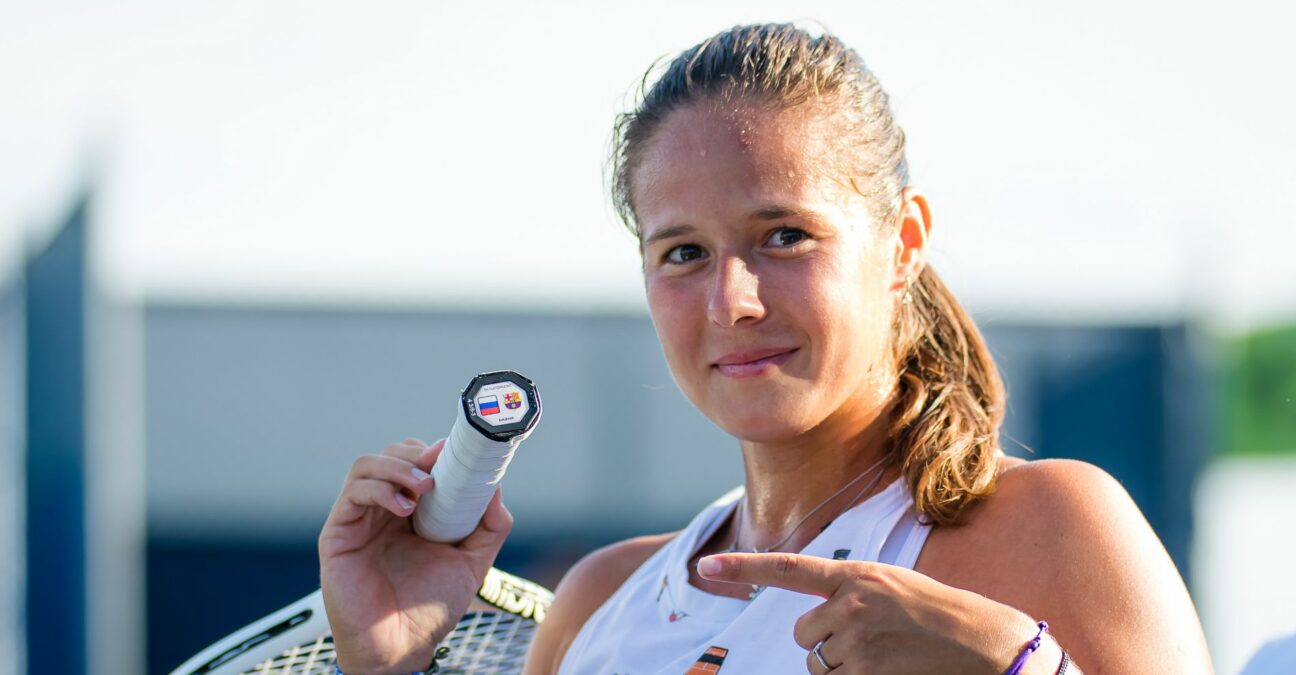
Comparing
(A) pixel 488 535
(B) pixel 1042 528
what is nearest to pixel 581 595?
(A) pixel 488 535

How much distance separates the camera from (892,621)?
62.6 inches

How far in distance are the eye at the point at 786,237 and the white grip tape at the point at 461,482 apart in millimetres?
458

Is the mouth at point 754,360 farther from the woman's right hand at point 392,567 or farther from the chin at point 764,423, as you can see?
the woman's right hand at point 392,567

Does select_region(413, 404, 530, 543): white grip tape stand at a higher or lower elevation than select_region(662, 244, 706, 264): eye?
lower

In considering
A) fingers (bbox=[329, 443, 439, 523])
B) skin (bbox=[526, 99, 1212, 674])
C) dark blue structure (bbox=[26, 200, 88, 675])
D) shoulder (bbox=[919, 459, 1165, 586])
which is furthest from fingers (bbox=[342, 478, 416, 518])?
dark blue structure (bbox=[26, 200, 88, 675])

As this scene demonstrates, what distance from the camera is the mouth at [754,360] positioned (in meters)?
2.03

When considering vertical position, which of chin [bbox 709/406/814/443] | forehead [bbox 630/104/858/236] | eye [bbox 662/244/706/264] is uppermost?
forehead [bbox 630/104/858/236]

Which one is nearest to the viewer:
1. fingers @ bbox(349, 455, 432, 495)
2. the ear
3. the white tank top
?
the white tank top

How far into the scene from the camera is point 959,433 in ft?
6.93

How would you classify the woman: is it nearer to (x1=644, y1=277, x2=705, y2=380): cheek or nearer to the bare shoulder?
(x1=644, y1=277, x2=705, y2=380): cheek

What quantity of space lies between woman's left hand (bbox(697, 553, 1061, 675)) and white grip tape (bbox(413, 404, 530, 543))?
0.59m

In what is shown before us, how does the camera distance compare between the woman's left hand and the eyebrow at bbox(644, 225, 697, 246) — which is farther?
the eyebrow at bbox(644, 225, 697, 246)

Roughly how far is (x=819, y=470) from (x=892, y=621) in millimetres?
673

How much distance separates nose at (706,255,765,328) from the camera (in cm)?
200
